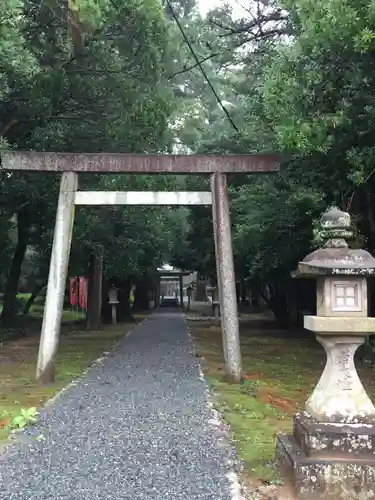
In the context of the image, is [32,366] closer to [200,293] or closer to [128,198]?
[128,198]

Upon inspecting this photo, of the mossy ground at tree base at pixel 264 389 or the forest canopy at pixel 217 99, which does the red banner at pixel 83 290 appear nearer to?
the forest canopy at pixel 217 99

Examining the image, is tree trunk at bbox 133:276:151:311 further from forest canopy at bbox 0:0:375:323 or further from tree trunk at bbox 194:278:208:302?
forest canopy at bbox 0:0:375:323

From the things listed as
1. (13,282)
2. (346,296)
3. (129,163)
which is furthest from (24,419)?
(13,282)

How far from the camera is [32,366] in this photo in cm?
1234

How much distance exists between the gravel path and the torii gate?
1.07 meters

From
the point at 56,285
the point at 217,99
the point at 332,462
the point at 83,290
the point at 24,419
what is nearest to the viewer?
the point at 332,462

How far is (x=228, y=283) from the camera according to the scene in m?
9.91

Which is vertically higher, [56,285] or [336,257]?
[336,257]

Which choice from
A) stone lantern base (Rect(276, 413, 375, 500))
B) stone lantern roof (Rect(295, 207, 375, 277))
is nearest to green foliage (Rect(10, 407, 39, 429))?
stone lantern base (Rect(276, 413, 375, 500))

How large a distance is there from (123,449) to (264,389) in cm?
439

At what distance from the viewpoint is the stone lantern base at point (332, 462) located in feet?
14.1

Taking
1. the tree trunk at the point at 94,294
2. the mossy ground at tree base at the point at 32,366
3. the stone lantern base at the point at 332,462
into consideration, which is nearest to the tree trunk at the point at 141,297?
the tree trunk at the point at 94,294

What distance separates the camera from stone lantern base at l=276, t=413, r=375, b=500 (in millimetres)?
4305

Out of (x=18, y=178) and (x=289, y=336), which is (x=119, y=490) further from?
(x=289, y=336)
